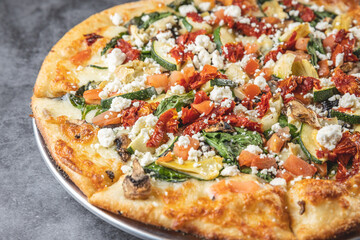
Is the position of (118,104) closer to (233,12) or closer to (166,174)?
(166,174)

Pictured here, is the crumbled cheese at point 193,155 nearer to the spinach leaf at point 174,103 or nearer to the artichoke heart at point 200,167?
the artichoke heart at point 200,167

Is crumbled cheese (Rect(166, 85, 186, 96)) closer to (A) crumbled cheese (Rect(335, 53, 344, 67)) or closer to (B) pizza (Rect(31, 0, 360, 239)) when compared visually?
(B) pizza (Rect(31, 0, 360, 239))

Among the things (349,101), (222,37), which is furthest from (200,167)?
(222,37)

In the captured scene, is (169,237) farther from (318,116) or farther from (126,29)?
(126,29)

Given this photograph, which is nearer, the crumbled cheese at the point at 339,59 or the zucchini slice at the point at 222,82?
the zucchini slice at the point at 222,82

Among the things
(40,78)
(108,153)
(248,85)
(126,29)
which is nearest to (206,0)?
(126,29)

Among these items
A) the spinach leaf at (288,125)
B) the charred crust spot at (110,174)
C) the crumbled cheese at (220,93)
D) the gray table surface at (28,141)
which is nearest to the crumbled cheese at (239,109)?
the crumbled cheese at (220,93)

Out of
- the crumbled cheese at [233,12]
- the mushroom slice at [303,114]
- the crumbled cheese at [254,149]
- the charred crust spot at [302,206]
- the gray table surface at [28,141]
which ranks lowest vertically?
the gray table surface at [28,141]

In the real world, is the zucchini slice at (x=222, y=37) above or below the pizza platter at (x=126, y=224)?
above
